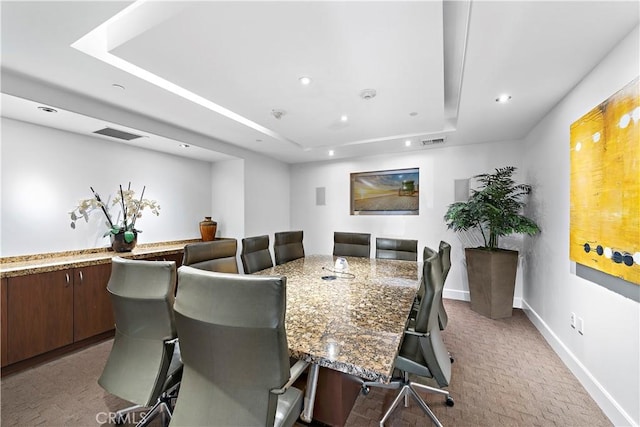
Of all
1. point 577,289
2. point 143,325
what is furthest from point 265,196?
point 577,289

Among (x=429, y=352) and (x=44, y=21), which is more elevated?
(x=44, y=21)

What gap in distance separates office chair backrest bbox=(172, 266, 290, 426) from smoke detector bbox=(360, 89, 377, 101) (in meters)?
2.13

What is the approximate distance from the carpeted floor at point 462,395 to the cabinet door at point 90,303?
0.21 metres

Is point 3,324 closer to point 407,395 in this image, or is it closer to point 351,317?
point 351,317

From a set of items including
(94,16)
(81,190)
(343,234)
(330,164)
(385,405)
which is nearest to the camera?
(94,16)

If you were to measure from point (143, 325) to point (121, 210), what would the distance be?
2.79 m

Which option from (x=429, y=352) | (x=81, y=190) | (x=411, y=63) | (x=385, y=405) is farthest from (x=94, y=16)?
(x=385, y=405)

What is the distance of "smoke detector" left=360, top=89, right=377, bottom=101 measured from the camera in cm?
238

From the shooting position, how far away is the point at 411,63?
195cm

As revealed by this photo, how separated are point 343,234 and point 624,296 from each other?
2.77 meters

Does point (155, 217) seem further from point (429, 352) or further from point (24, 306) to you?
point (429, 352)

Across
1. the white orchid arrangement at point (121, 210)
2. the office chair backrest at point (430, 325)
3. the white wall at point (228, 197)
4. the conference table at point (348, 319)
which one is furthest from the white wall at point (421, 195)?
the office chair backrest at point (430, 325)

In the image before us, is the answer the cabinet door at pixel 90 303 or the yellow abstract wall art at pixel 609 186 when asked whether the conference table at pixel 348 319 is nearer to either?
the yellow abstract wall art at pixel 609 186

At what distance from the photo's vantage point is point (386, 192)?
4.80 m
